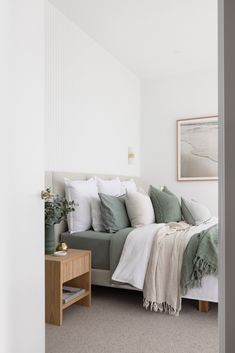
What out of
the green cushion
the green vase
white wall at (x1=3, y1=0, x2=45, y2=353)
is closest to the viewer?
white wall at (x1=3, y1=0, x2=45, y2=353)

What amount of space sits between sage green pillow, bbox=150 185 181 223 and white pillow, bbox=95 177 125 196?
0.41m

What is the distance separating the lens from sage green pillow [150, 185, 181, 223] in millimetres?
3752

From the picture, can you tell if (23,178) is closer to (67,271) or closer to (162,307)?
(67,271)

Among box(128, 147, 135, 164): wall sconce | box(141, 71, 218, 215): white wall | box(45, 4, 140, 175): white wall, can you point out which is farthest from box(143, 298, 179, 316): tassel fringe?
box(128, 147, 135, 164): wall sconce

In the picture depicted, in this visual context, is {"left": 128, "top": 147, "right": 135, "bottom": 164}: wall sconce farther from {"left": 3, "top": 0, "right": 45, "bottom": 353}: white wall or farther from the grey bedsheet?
{"left": 3, "top": 0, "right": 45, "bottom": 353}: white wall

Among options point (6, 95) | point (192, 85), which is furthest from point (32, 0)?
point (192, 85)

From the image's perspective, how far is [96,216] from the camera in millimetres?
3471

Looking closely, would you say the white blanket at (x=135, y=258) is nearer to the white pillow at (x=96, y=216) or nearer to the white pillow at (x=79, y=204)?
the white pillow at (x=96, y=216)

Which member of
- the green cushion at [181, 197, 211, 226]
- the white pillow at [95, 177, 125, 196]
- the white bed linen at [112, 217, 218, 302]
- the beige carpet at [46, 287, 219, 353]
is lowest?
the beige carpet at [46, 287, 219, 353]

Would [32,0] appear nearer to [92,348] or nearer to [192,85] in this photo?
[92,348]

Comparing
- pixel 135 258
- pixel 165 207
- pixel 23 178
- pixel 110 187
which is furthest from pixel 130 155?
pixel 23 178

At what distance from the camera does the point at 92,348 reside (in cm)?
222

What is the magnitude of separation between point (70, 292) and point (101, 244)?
1.71 ft

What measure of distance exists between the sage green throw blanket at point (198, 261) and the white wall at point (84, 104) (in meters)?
1.53
